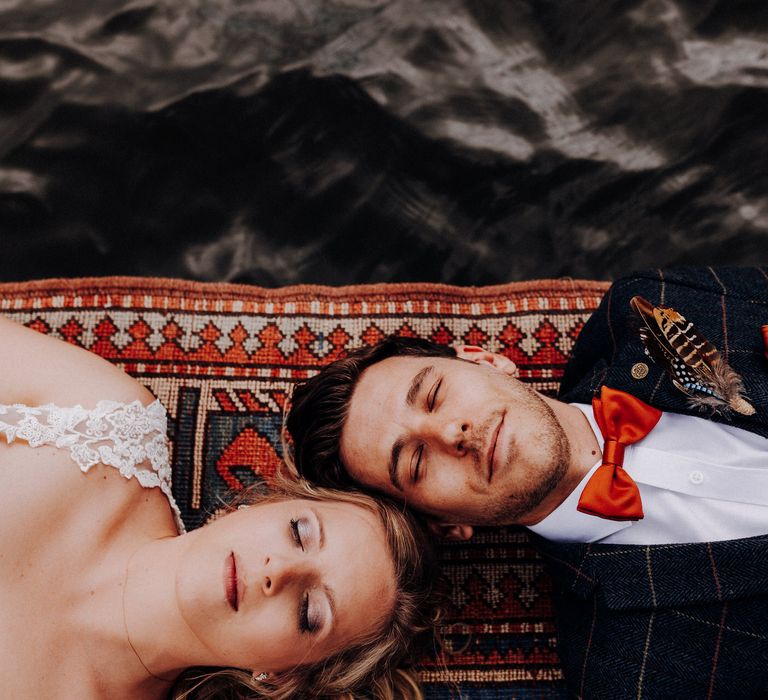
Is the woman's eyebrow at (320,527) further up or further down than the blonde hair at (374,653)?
further up

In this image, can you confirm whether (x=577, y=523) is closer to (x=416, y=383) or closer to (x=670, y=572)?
(x=670, y=572)

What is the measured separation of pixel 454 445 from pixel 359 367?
1.65 ft

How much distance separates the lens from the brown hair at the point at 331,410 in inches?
94.0

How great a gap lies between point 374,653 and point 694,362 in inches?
56.5

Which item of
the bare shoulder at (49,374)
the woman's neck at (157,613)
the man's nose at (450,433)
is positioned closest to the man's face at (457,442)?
the man's nose at (450,433)

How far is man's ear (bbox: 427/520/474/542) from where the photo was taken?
2438 millimetres

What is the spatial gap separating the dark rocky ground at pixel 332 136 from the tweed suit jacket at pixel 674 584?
54 cm

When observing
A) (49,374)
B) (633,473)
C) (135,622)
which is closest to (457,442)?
(633,473)

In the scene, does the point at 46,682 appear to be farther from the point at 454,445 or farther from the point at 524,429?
the point at 524,429

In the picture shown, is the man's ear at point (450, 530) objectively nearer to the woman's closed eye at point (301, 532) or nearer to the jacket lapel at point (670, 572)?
the jacket lapel at point (670, 572)

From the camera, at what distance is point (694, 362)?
7.00ft

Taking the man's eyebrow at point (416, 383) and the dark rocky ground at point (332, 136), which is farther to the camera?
the dark rocky ground at point (332, 136)

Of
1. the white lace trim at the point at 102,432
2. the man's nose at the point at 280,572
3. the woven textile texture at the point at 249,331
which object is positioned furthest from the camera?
the woven textile texture at the point at 249,331

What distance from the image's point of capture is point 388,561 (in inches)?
83.4
